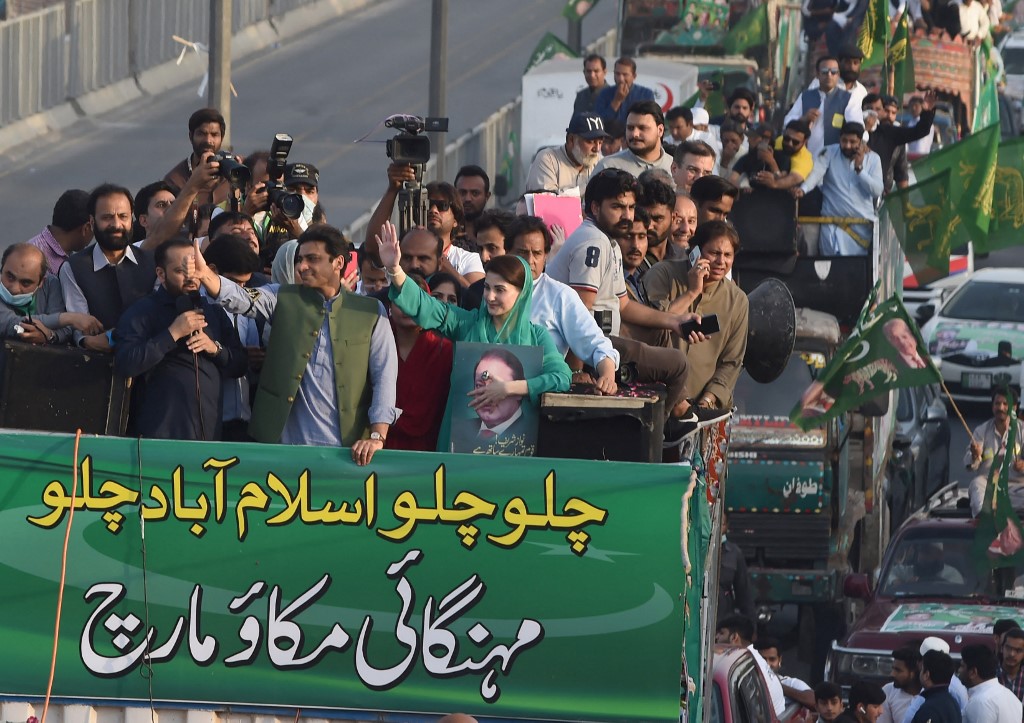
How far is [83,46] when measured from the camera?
29.6 metres

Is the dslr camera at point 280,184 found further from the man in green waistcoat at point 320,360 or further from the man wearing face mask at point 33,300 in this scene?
the man wearing face mask at point 33,300

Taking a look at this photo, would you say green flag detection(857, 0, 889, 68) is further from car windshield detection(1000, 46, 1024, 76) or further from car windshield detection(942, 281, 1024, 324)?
car windshield detection(1000, 46, 1024, 76)

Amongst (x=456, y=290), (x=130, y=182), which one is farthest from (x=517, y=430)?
(x=130, y=182)

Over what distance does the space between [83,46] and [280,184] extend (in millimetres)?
19152

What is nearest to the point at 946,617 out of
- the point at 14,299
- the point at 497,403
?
the point at 497,403

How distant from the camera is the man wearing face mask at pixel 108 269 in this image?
33.1 feet

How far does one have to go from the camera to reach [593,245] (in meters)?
10.6

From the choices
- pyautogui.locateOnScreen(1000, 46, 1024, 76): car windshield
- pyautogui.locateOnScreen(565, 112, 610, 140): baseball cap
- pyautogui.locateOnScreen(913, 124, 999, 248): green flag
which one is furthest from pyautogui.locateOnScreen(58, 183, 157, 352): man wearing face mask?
pyautogui.locateOnScreen(1000, 46, 1024, 76): car windshield

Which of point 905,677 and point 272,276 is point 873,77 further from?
point 272,276

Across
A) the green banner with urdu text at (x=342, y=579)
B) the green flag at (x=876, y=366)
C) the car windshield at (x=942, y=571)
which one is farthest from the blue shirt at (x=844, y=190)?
the green banner with urdu text at (x=342, y=579)

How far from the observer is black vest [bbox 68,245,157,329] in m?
10.1

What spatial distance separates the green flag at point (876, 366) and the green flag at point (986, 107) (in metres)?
16.3

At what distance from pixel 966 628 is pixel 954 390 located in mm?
10493

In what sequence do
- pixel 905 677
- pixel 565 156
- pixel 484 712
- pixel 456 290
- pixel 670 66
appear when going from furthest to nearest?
pixel 670 66 → pixel 565 156 → pixel 905 677 → pixel 456 290 → pixel 484 712
